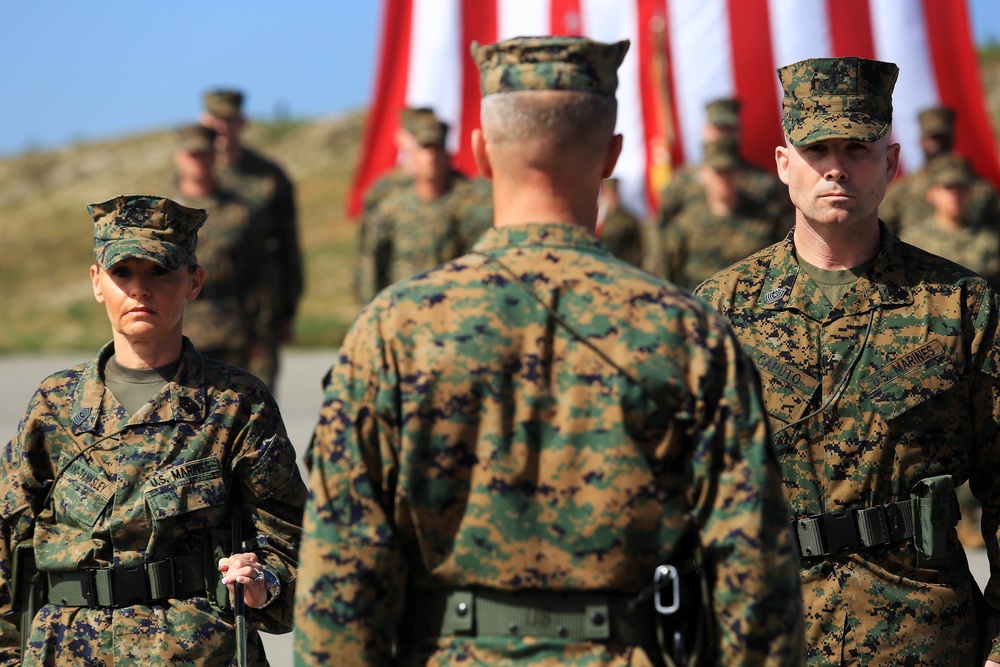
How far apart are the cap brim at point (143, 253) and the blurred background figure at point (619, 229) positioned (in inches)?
349

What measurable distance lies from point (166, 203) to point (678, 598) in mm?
2001

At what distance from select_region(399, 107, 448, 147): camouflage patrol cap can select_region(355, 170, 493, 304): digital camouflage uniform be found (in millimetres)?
403

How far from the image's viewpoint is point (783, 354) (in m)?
3.89

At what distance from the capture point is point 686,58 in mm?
14180

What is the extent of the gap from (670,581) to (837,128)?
162 centimetres

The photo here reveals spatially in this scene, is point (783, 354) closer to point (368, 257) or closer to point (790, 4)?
point (368, 257)

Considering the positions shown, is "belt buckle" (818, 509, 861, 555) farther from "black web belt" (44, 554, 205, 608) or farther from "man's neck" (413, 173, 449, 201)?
"man's neck" (413, 173, 449, 201)

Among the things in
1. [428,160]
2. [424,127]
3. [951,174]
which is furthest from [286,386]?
[951,174]

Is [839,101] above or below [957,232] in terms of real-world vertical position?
below

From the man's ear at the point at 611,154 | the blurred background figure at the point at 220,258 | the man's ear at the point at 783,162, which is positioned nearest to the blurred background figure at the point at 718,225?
the blurred background figure at the point at 220,258

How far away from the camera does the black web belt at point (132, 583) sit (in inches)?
147

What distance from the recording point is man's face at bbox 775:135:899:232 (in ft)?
12.6

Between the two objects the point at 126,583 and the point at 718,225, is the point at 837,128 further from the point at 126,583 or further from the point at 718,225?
the point at 718,225

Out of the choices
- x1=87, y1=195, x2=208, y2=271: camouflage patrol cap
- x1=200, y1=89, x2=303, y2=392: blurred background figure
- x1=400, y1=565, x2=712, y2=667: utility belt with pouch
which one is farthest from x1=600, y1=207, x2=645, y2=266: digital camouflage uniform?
x1=400, y1=565, x2=712, y2=667: utility belt with pouch
